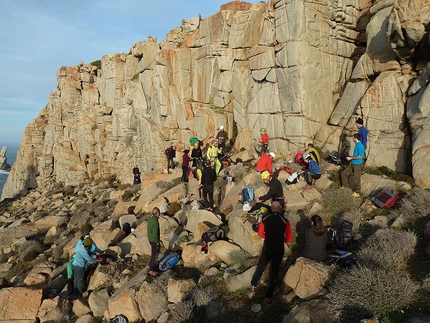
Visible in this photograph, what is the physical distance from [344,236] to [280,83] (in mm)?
13266

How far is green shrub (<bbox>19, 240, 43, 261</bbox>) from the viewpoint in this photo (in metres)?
16.6

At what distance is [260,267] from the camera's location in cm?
732

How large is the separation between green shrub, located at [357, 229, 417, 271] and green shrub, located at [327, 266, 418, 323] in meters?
0.67

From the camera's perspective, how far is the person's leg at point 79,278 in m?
11.2

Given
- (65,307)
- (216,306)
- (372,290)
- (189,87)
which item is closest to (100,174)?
(189,87)

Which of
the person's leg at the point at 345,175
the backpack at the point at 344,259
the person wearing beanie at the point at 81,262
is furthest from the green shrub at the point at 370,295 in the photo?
the person wearing beanie at the point at 81,262

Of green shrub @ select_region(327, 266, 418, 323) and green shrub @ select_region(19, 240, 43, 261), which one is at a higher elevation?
green shrub @ select_region(327, 266, 418, 323)

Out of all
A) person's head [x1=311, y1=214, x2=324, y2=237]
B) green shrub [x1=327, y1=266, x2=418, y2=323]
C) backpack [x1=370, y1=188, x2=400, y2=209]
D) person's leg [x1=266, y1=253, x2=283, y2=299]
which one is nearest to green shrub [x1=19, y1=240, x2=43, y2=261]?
person's leg [x1=266, y1=253, x2=283, y2=299]

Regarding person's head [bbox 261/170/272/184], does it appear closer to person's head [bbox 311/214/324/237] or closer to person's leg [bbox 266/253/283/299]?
person's head [bbox 311/214/324/237]

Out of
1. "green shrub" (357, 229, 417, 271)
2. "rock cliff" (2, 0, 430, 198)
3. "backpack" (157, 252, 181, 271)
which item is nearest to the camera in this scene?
"green shrub" (357, 229, 417, 271)

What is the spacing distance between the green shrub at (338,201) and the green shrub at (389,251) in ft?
11.1

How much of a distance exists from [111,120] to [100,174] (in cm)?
837

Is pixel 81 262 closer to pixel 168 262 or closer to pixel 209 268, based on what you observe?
pixel 168 262

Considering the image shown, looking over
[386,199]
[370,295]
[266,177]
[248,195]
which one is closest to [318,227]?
[370,295]
